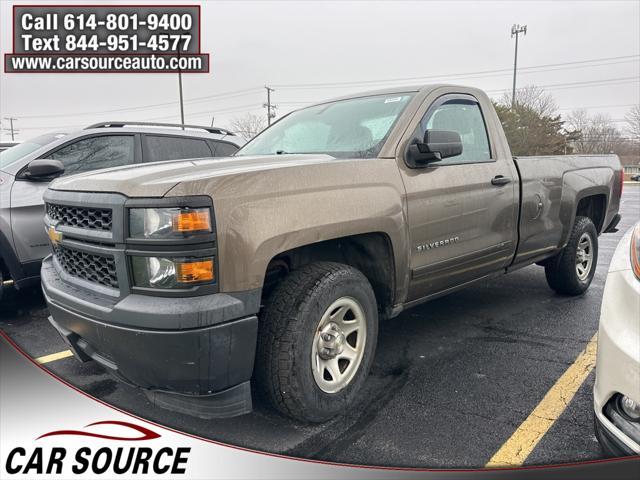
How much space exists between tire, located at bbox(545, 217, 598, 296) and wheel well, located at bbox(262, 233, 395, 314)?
257 centimetres

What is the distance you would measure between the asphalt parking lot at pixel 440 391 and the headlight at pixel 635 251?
3.38 feet

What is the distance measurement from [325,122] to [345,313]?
1.54 metres

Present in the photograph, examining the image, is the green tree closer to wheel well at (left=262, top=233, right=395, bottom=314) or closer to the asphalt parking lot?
the asphalt parking lot

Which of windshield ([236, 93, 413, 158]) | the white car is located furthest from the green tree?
the white car

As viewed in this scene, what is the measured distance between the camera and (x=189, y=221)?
2.04 meters

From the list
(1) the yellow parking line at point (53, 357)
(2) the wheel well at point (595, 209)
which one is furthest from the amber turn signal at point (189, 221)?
(2) the wheel well at point (595, 209)

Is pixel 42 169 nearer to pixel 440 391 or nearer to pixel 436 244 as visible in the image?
pixel 436 244

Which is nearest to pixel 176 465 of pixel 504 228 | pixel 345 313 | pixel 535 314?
pixel 345 313

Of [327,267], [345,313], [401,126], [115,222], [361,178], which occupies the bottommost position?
[345,313]

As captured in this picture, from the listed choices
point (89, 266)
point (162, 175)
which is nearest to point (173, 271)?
point (162, 175)

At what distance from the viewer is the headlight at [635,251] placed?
1.76 metres

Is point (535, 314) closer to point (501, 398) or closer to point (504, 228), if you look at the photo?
point (504, 228)

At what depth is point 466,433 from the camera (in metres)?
2.51

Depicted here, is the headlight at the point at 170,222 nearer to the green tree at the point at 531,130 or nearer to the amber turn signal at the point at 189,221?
the amber turn signal at the point at 189,221
